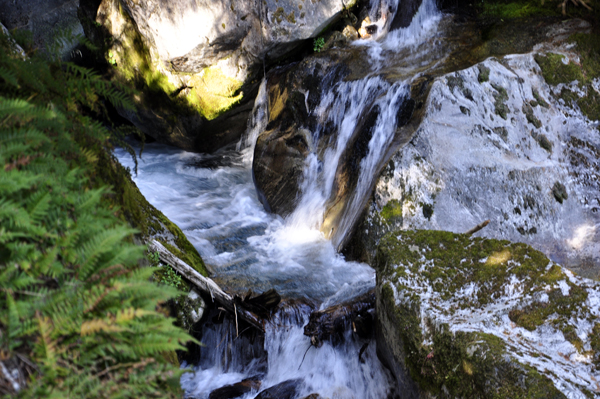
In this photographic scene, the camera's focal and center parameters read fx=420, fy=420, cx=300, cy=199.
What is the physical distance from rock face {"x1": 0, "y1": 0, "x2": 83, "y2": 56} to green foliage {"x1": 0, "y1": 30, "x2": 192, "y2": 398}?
1266 centimetres

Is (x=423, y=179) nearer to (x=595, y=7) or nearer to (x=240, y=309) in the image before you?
(x=240, y=309)

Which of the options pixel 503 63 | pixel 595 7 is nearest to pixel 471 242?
pixel 503 63

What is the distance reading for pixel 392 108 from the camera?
22.4 ft

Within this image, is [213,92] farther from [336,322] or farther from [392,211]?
[336,322]

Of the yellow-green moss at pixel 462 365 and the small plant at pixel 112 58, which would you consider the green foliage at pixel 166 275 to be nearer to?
the yellow-green moss at pixel 462 365

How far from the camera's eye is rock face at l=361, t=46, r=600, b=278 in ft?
19.3

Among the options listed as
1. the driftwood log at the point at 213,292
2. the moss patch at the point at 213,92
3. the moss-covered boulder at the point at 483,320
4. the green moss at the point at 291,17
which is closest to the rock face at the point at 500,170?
the moss-covered boulder at the point at 483,320

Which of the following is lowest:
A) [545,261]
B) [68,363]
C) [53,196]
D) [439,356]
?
[439,356]

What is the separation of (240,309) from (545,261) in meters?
3.00

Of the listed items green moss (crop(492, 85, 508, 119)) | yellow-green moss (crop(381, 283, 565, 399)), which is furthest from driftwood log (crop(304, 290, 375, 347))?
green moss (crop(492, 85, 508, 119))

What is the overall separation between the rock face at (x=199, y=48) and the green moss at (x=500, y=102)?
4.78m

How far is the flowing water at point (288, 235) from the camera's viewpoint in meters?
4.45

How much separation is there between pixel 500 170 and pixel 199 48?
7.13m

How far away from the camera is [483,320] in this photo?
3256 mm
